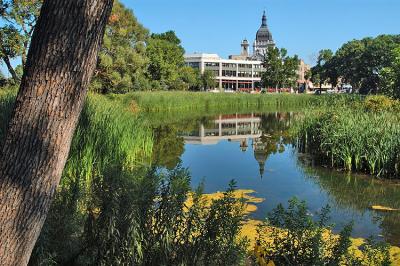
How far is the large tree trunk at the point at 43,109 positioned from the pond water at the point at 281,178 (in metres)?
2.38

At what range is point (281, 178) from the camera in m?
10.6

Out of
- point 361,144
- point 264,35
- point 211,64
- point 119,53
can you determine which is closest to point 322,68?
point 211,64

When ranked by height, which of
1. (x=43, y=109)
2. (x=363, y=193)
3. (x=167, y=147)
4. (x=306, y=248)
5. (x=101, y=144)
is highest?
(x=43, y=109)

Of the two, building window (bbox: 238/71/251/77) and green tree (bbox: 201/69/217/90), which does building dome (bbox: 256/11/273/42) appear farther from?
green tree (bbox: 201/69/217/90)

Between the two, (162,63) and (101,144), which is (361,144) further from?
(162,63)

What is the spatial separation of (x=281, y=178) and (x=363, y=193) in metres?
2.10

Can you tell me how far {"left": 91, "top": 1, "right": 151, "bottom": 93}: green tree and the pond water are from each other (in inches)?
350

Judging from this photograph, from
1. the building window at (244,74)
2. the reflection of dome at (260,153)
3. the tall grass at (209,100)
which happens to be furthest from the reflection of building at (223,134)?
the building window at (244,74)

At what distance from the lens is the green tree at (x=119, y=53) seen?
26.1 metres

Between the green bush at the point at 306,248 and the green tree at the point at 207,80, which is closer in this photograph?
the green bush at the point at 306,248

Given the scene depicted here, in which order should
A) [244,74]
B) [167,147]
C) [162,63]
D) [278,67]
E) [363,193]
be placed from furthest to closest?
1. [244,74]
2. [278,67]
3. [162,63]
4. [167,147]
5. [363,193]

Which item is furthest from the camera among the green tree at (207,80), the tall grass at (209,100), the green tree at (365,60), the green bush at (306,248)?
the green tree at (207,80)

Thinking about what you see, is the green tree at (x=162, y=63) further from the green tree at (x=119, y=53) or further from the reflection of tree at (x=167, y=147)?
the reflection of tree at (x=167, y=147)

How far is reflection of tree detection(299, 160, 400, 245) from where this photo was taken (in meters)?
7.22
